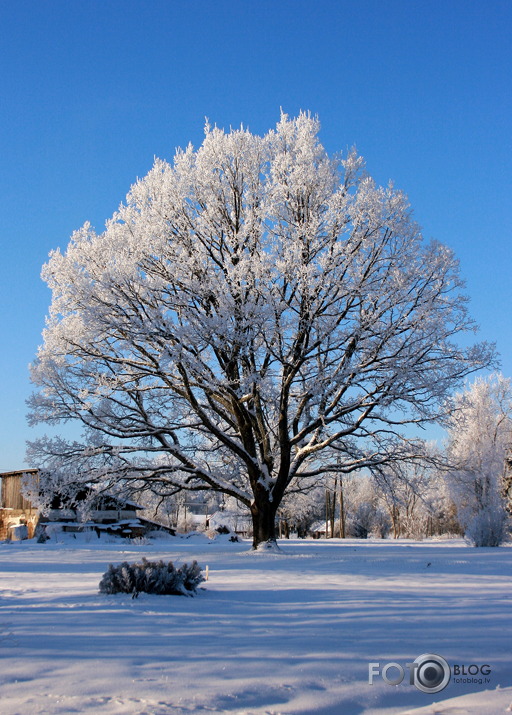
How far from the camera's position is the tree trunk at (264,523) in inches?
734

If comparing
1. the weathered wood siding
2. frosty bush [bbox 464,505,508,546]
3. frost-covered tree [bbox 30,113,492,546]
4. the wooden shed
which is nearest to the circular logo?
frost-covered tree [bbox 30,113,492,546]

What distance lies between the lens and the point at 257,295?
17.8 meters

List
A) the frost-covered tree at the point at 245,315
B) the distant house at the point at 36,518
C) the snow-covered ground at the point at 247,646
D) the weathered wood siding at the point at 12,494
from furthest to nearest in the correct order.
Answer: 1. the weathered wood siding at the point at 12,494
2. the distant house at the point at 36,518
3. the frost-covered tree at the point at 245,315
4. the snow-covered ground at the point at 247,646

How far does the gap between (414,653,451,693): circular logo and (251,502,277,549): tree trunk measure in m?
13.6

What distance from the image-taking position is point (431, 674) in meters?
4.99

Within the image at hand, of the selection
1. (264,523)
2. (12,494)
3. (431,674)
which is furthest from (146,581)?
(12,494)

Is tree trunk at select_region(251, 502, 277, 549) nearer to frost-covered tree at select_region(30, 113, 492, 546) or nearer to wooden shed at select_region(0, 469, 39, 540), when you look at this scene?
frost-covered tree at select_region(30, 113, 492, 546)

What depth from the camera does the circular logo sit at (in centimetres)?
484

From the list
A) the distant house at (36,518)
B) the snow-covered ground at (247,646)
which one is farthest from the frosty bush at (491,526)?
the distant house at (36,518)

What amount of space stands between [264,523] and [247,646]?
13.3 meters

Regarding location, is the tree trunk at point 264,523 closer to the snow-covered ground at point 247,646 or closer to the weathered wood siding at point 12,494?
the snow-covered ground at point 247,646

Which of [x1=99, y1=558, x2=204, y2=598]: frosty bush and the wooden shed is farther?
the wooden shed

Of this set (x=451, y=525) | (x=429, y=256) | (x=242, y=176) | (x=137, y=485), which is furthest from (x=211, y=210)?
(x=451, y=525)

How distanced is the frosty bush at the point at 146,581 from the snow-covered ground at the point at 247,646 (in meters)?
0.21
